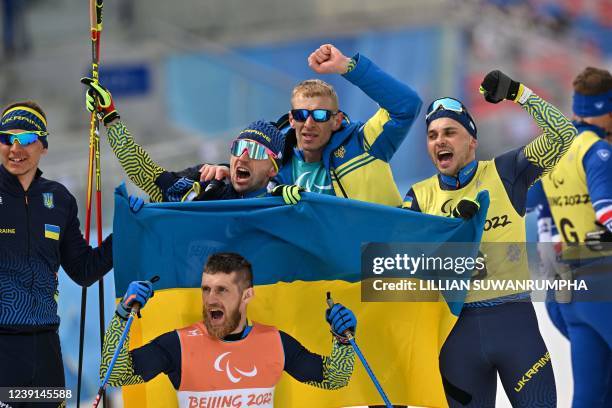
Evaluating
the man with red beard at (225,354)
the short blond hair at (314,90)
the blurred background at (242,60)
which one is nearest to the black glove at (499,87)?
the short blond hair at (314,90)

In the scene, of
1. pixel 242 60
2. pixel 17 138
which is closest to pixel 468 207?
pixel 17 138

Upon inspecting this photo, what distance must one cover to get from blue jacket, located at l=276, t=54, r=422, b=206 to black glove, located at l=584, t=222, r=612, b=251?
4.56ft

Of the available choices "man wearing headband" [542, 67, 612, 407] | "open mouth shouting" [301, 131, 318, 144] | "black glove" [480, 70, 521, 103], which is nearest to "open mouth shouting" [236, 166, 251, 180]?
"open mouth shouting" [301, 131, 318, 144]

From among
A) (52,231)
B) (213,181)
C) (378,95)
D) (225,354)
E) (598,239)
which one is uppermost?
(378,95)

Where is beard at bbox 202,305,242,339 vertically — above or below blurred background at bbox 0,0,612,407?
below

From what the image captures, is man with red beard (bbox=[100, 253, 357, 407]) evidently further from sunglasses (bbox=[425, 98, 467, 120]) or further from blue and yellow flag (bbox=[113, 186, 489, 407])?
sunglasses (bbox=[425, 98, 467, 120])

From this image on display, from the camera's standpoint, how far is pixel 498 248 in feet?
17.8

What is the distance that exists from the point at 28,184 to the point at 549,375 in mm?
2675

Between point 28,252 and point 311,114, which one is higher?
point 311,114

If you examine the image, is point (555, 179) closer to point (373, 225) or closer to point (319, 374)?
point (373, 225)

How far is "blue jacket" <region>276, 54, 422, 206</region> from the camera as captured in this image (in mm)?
5855

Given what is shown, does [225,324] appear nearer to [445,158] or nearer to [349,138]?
[445,158]

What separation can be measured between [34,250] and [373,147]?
1.91 m

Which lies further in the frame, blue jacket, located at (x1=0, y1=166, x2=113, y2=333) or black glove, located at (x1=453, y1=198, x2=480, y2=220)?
black glove, located at (x1=453, y1=198, x2=480, y2=220)
